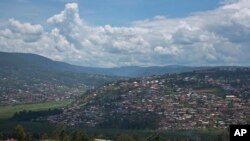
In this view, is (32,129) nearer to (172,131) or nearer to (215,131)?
(172,131)

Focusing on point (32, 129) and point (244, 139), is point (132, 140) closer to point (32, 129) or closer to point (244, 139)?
point (32, 129)

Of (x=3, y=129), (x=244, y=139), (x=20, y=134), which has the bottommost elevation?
(x=3, y=129)

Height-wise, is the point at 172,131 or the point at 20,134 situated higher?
the point at 20,134

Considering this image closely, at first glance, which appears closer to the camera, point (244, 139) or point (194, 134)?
point (244, 139)

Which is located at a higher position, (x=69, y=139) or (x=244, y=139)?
(x=244, y=139)

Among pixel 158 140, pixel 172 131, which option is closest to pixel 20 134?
pixel 158 140

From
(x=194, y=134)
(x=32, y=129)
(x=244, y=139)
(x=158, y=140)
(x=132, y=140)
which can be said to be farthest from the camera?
(x=32, y=129)

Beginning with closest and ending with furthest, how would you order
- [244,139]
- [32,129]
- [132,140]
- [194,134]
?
[244,139]
[132,140]
[194,134]
[32,129]

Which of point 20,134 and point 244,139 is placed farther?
point 20,134

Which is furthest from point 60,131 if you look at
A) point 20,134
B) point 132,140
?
point 132,140
